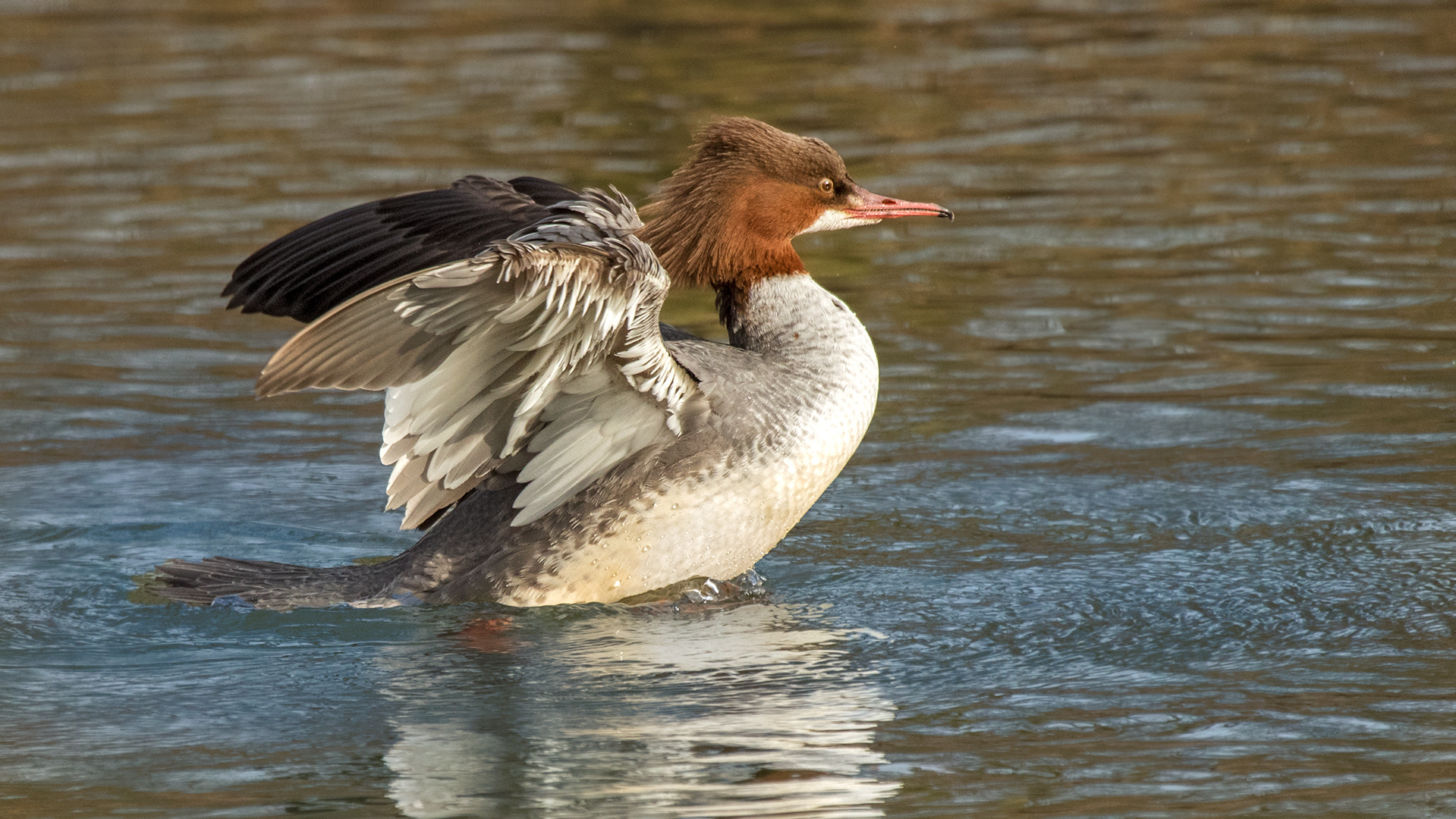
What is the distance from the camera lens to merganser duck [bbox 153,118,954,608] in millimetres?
5109

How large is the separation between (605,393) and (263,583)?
4.43 ft

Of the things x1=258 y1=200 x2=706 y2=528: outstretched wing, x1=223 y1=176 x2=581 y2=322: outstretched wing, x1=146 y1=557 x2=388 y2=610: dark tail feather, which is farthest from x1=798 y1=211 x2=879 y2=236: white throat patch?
x1=146 y1=557 x2=388 y2=610: dark tail feather

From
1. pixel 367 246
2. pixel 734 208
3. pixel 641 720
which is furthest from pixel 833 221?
pixel 641 720

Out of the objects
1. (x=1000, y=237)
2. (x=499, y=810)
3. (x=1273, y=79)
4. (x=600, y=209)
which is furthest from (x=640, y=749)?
(x=1273, y=79)

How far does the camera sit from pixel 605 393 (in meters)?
5.33

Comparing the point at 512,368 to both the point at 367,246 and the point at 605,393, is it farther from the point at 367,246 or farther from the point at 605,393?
the point at 367,246

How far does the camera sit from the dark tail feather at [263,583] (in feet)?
19.0

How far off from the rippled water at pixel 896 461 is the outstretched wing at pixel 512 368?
523 millimetres

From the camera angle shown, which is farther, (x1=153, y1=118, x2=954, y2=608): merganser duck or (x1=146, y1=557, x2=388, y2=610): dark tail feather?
(x1=146, y1=557, x2=388, y2=610): dark tail feather

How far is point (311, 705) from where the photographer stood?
196 inches

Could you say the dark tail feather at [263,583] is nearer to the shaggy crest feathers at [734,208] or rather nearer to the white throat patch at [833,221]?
the shaggy crest feathers at [734,208]

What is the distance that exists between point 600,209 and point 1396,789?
2.61m

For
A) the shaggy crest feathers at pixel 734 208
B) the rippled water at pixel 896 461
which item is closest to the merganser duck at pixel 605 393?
the shaggy crest feathers at pixel 734 208

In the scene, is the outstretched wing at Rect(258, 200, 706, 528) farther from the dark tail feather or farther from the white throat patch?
the white throat patch
